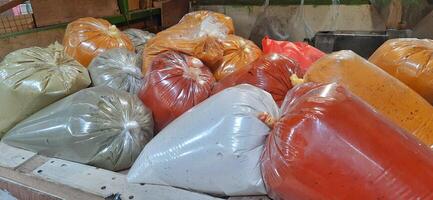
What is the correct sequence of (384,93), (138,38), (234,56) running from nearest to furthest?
(384,93), (234,56), (138,38)

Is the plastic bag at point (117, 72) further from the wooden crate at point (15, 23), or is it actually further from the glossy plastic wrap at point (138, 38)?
the wooden crate at point (15, 23)

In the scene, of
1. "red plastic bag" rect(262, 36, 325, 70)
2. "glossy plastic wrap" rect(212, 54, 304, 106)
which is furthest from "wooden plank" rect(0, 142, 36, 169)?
"red plastic bag" rect(262, 36, 325, 70)

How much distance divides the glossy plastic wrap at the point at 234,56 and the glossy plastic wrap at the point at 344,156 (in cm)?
79

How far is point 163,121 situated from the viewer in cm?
121

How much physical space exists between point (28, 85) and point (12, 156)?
10.3 inches

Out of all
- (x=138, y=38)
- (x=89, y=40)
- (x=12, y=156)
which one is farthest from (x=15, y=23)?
(x=12, y=156)

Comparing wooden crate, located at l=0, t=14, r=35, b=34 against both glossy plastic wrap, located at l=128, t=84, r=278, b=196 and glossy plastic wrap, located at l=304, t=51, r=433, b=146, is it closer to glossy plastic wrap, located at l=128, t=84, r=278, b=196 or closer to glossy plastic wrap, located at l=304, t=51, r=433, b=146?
glossy plastic wrap, located at l=128, t=84, r=278, b=196

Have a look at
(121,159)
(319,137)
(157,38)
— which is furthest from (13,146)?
(319,137)

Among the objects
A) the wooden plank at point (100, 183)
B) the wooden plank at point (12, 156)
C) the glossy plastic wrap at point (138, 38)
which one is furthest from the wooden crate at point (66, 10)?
the wooden plank at point (100, 183)

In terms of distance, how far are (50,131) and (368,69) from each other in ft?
3.44

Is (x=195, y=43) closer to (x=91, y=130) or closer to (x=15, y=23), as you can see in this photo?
(x=91, y=130)

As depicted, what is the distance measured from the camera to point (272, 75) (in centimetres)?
116

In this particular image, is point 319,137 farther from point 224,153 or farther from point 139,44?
point 139,44

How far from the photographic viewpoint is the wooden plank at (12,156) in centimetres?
104
